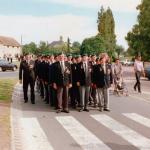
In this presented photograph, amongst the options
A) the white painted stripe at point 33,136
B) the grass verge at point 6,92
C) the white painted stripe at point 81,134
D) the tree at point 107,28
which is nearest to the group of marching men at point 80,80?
the white painted stripe at point 81,134

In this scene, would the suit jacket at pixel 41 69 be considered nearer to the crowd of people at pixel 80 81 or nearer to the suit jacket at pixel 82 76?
the crowd of people at pixel 80 81

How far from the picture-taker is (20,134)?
10.5 m

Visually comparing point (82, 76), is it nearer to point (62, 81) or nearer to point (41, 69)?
point (62, 81)

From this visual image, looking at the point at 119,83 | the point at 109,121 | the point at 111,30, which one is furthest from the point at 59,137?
the point at 111,30

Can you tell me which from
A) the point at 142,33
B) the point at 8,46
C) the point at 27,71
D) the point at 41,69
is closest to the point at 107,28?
the point at 8,46

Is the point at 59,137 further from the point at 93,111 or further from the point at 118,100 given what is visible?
the point at 118,100

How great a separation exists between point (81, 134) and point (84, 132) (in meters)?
0.27

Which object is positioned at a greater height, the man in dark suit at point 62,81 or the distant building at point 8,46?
the distant building at point 8,46

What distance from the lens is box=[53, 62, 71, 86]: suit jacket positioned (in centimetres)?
1498

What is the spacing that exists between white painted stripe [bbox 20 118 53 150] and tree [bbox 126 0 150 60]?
1661 inches

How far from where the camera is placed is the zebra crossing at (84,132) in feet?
30.5

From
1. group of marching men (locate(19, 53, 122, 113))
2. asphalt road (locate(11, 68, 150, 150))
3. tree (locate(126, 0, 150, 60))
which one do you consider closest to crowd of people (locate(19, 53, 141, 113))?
group of marching men (locate(19, 53, 122, 113))

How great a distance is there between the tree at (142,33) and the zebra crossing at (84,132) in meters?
40.6

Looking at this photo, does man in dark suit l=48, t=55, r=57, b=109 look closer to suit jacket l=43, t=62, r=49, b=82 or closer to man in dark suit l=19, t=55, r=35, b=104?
suit jacket l=43, t=62, r=49, b=82
